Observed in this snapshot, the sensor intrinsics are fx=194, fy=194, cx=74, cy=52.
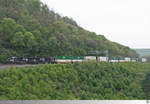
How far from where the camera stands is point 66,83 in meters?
15.7

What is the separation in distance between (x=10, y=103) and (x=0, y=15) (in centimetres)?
2341

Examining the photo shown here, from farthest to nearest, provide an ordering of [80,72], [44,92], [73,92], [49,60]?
[49,60], [80,72], [73,92], [44,92]

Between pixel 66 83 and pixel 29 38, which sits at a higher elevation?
pixel 29 38

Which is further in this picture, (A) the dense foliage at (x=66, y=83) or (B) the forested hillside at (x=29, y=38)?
(B) the forested hillside at (x=29, y=38)

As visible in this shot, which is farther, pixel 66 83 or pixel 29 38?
pixel 29 38

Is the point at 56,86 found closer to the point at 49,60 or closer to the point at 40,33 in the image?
the point at 49,60

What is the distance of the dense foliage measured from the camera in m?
11.8

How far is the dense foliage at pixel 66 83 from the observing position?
466 inches

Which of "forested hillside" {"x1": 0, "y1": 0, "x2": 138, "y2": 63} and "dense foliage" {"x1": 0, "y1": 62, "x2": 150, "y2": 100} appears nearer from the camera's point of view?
"dense foliage" {"x1": 0, "y1": 62, "x2": 150, "y2": 100}

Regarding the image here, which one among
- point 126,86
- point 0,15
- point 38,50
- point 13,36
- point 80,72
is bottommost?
point 126,86

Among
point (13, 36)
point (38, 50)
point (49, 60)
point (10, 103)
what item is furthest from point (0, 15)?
point (10, 103)

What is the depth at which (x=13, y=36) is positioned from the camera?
23.3m

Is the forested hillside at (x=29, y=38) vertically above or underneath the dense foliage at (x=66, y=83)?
above

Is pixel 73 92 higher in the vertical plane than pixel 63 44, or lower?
lower
